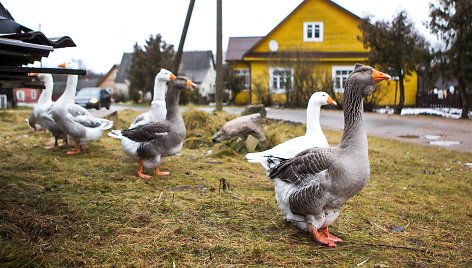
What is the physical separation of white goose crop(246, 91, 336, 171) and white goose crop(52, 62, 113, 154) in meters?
4.70

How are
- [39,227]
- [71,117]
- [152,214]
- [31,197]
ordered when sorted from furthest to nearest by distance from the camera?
[71,117]
[31,197]
[152,214]
[39,227]

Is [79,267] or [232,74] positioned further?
[232,74]

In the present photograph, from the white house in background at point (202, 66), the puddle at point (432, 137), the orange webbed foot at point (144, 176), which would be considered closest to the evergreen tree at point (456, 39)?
the puddle at point (432, 137)

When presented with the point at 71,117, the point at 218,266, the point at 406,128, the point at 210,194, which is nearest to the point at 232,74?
the point at 406,128

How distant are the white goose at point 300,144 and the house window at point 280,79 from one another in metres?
22.8

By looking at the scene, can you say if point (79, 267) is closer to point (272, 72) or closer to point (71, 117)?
point (71, 117)

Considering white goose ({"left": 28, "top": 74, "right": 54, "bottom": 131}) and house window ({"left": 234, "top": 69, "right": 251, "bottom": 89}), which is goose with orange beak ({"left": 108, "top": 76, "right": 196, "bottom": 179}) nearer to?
white goose ({"left": 28, "top": 74, "right": 54, "bottom": 131})

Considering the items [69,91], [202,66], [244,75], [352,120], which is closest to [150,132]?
[69,91]

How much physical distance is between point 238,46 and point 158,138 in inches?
1358

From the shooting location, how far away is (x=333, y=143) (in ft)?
35.5

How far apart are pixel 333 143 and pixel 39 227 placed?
789cm

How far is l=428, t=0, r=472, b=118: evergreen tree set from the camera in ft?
61.4

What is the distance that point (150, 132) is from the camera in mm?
6684

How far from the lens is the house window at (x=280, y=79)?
28875mm
